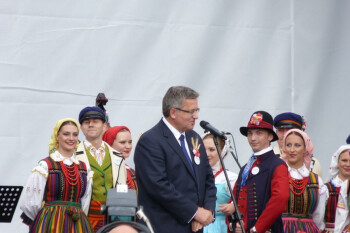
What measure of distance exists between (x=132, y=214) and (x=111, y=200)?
119mm

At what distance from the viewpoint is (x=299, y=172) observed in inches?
245

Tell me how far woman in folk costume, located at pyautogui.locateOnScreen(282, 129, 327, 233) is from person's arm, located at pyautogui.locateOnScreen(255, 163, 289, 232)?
0.43m

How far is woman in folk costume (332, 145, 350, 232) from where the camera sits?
6414 millimetres

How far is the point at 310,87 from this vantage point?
8.01 m

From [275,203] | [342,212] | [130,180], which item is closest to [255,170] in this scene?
[275,203]

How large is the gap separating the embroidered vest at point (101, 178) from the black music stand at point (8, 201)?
0.84 metres

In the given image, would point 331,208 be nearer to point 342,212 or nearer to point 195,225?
point 342,212

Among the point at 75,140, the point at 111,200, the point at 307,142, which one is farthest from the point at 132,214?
the point at 307,142

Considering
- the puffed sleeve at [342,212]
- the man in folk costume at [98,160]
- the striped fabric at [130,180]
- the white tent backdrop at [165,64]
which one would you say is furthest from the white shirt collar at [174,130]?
the white tent backdrop at [165,64]

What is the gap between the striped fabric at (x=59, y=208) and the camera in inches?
228

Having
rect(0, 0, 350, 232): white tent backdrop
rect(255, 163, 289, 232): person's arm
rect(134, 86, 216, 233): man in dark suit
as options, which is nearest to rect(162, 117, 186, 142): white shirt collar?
rect(134, 86, 216, 233): man in dark suit

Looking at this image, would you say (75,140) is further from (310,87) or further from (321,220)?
(310,87)

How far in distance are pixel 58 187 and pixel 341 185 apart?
226 centimetres

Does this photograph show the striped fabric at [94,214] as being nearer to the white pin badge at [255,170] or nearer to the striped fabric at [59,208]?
the striped fabric at [59,208]
